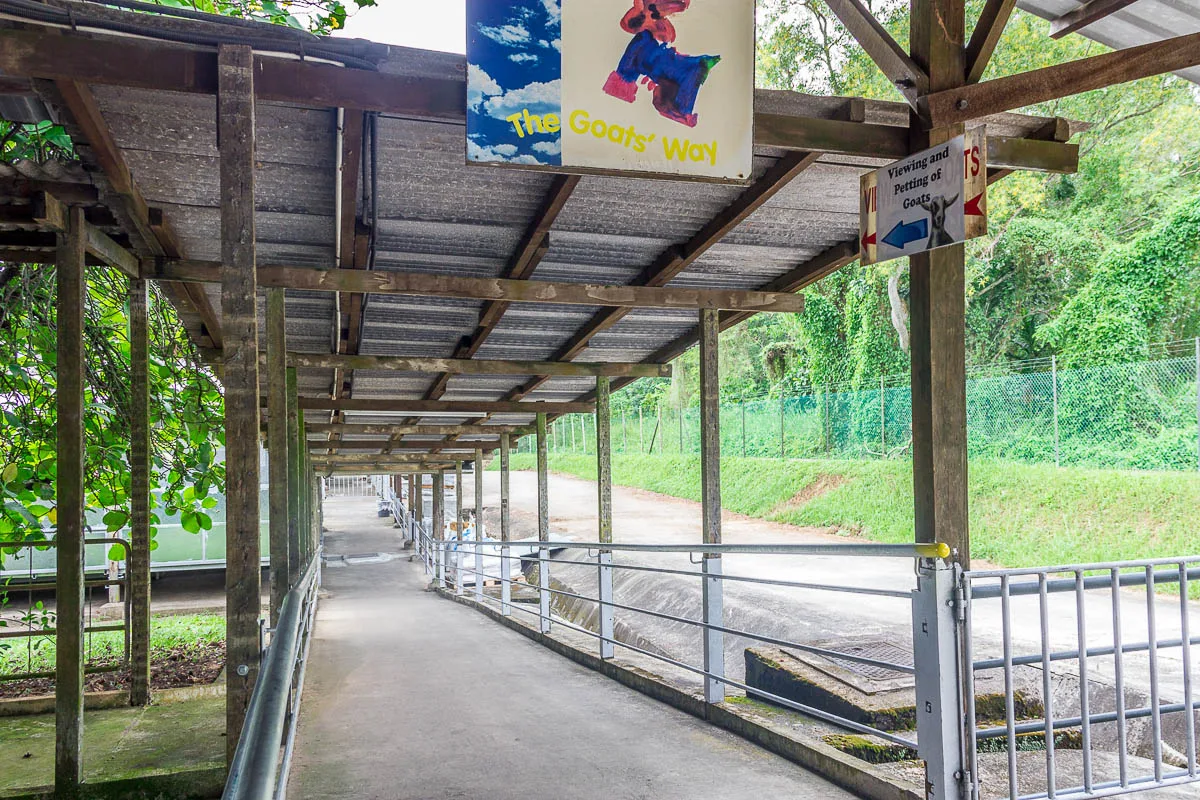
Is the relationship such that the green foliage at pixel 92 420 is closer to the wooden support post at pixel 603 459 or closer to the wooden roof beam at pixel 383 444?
the wooden support post at pixel 603 459

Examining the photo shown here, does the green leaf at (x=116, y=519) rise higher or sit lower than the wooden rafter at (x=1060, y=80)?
lower

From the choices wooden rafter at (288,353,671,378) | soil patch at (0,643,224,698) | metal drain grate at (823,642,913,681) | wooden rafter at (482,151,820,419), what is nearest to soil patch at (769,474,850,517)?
wooden rafter at (288,353,671,378)

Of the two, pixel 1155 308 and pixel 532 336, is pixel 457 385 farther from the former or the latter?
pixel 1155 308

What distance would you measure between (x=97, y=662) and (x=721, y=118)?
6.47 metres

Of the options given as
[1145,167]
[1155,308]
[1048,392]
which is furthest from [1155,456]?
[1145,167]

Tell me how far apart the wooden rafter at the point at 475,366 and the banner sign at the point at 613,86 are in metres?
4.92

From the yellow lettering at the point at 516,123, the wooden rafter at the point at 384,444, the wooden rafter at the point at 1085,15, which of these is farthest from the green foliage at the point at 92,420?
the wooden rafter at the point at 384,444

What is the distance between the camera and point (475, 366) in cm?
845

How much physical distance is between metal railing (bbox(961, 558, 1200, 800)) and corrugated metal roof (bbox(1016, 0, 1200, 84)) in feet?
7.97

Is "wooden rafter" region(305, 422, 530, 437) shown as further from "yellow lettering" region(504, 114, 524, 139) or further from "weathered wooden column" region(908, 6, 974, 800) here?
"weathered wooden column" region(908, 6, 974, 800)

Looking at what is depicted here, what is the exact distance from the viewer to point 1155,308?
1523 centimetres

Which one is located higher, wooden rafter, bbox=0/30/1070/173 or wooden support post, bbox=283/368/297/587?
wooden rafter, bbox=0/30/1070/173

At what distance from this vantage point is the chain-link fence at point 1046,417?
13.0 meters

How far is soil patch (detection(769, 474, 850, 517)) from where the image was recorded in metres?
18.2
